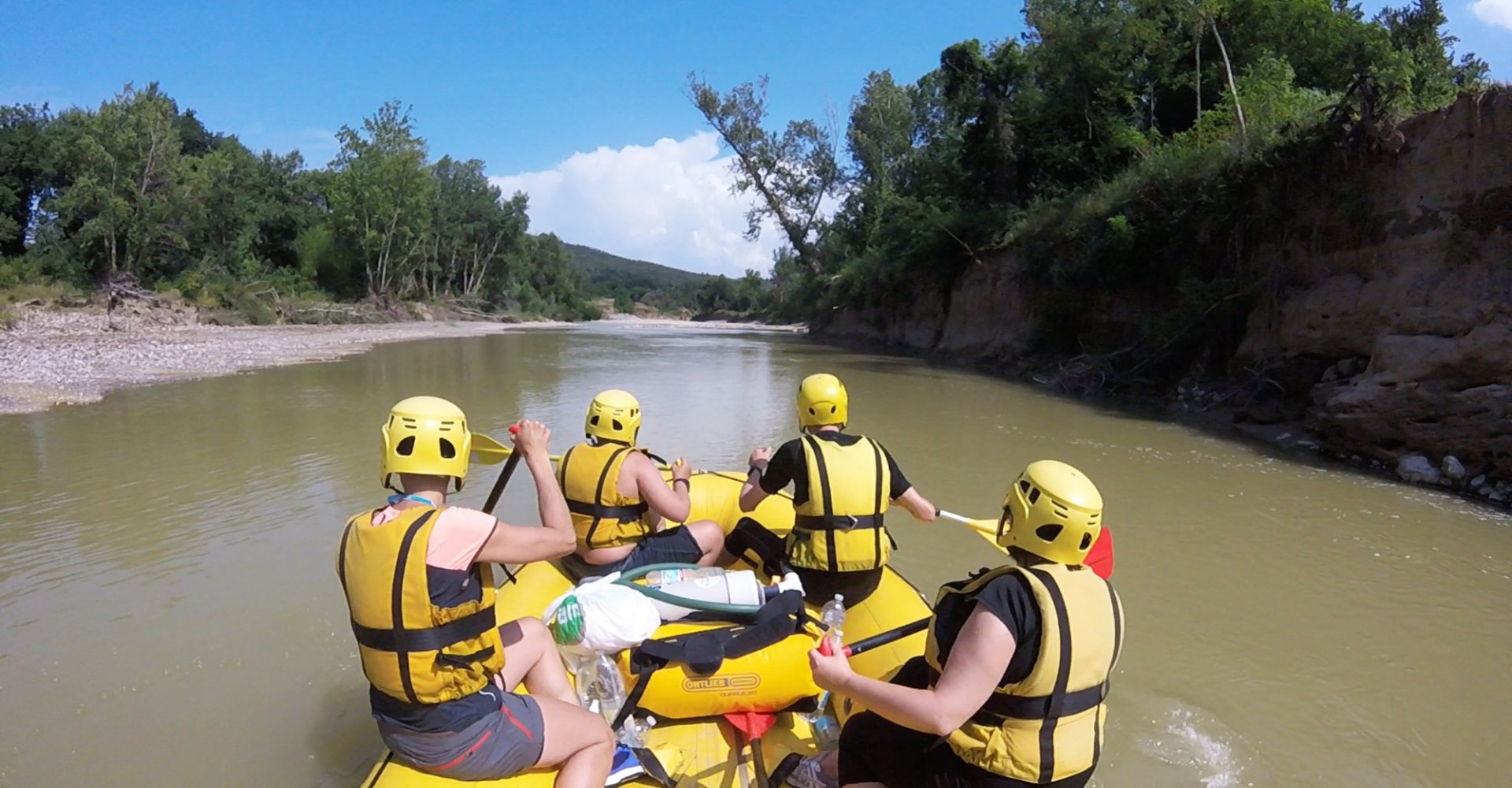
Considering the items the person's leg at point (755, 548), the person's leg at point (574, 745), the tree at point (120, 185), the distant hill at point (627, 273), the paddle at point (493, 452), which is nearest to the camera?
the person's leg at point (574, 745)

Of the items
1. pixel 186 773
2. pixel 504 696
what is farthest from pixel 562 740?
pixel 186 773

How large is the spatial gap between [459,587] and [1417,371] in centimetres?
945

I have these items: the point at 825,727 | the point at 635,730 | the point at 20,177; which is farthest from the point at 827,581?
the point at 20,177

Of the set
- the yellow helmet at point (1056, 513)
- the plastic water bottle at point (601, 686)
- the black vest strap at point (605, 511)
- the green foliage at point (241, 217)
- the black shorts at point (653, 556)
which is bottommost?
the plastic water bottle at point (601, 686)

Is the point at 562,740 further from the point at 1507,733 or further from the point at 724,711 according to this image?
the point at 1507,733

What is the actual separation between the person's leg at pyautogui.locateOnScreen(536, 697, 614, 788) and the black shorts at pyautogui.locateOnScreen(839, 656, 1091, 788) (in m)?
0.70

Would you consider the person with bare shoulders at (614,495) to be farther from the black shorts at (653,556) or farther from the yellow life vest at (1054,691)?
the yellow life vest at (1054,691)

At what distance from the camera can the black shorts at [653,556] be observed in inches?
146

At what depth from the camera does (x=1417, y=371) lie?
802 centimetres

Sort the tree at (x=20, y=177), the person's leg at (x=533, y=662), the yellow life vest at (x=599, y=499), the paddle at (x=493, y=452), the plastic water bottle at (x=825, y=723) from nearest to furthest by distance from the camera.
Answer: the person's leg at (x=533, y=662) < the plastic water bottle at (x=825, y=723) < the paddle at (x=493, y=452) < the yellow life vest at (x=599, y=499) < the tree at (x=20, y=177)

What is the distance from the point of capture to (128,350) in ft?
55.3

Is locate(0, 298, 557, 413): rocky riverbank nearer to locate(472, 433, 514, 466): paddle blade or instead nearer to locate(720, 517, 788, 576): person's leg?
locate(472, 433, 514, 466): paddle blade

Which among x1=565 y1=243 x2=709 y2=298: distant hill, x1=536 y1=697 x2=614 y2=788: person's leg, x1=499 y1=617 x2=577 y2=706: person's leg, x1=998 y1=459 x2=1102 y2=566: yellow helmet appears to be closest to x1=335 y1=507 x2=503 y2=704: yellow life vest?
x1=536 y1=697 x2=614 y2=788: person's leg

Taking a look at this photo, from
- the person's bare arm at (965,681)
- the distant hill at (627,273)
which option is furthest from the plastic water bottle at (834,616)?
the distant hill at (627,273)
